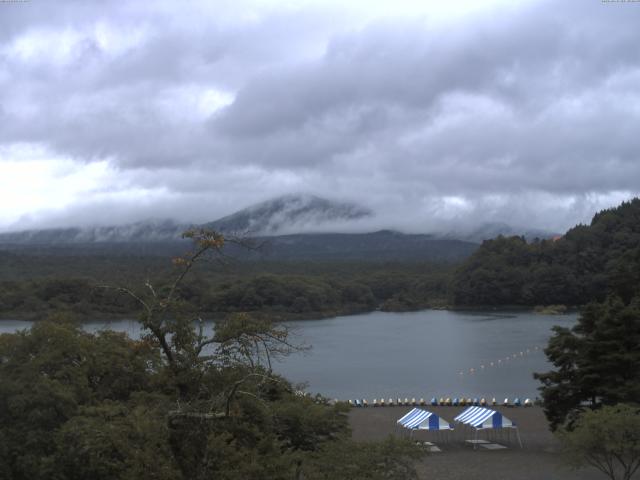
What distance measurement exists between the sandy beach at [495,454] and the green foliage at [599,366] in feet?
3.99

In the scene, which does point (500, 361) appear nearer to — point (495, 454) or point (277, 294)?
point (495, 454)

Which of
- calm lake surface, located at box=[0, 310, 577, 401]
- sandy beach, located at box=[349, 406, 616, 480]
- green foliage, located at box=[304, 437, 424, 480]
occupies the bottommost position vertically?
calm lake surface, located at box=[0, 310, 577, 401]

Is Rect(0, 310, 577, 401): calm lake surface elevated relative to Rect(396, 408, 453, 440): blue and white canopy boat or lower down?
lower down

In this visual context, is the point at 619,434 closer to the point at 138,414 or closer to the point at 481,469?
the point at 481,469

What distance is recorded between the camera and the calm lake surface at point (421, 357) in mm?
32906

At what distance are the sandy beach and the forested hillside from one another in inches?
2009

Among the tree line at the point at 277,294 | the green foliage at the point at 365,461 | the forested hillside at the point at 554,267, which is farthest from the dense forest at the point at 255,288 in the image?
the green foliage at the point at 365,461

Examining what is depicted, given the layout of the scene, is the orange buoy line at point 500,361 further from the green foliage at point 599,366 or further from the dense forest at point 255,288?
the green foliage at point 599,366

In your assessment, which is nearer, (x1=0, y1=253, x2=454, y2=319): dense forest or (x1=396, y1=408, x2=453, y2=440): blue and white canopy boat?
(x1=396, y1=408, x2=453, y2=440): blue and white canopy boat

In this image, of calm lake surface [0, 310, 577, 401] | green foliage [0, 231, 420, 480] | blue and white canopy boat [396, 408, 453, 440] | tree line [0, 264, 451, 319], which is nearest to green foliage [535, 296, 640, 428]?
blue and white canopy boat [396, 408, 453, 440]

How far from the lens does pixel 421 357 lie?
1677 inches

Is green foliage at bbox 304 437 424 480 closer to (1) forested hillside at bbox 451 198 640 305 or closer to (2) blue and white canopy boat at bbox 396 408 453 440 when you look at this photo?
(2) blue and white canopy boat at bbox 396 408 453 440

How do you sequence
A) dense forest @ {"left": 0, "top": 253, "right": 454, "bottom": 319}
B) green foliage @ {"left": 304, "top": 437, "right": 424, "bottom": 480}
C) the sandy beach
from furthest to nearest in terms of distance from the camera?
dense forest @ {"left": 0, "top": 253, "right": 454, "bottom": 319} → the sandy beach → green foliage @ {"left": 304, "top": 437, "right": 424, "bottom": 480}

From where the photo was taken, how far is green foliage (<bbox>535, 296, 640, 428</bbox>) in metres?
17.4
